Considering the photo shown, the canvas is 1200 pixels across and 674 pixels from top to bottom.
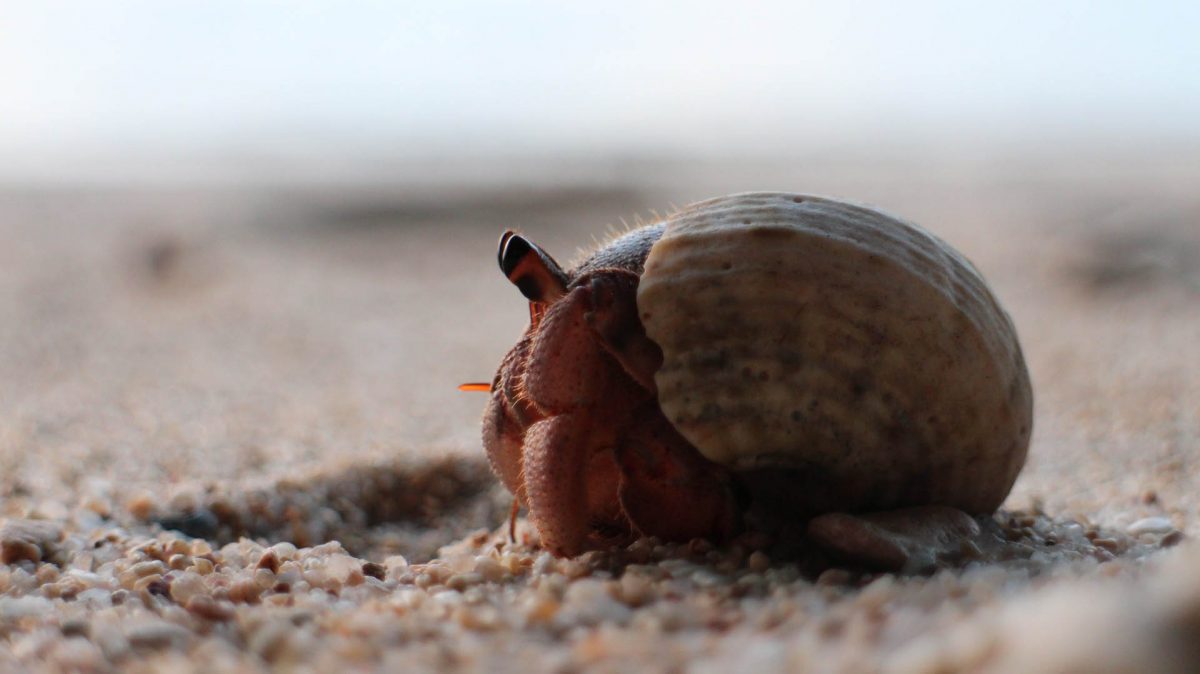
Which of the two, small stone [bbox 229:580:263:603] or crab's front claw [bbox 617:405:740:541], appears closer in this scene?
small stone [bbox 229:580:263:603]

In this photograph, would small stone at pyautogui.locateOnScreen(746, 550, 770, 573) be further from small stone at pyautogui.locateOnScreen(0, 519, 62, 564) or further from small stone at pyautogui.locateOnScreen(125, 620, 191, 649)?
small stone at pyautogui.locateOnScreen(0, 519, 62, 564)

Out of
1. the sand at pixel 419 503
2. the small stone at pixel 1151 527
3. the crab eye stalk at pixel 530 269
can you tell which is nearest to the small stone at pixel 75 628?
the sand at pixel 419 503

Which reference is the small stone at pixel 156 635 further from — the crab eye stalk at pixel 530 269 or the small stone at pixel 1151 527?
the small stone at pixel 1151 527

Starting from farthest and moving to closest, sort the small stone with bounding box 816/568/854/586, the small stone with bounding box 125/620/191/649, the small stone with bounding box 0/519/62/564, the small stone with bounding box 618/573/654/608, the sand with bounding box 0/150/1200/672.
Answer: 1. the small stone with bounding box 0/519/62/564
2. the small stone with bounding box 816/568/854/586
3. the small stone with bounding box 618/573/654/608
4. the small stone with bounding box 125/620/191/649
5. the sand with bounding box 0/150/1200/672

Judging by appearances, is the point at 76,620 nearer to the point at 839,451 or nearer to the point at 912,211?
the point at 839,451

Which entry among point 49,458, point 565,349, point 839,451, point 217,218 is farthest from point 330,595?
point 217,218

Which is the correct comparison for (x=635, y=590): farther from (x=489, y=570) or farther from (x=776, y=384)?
(x=776, y=384)

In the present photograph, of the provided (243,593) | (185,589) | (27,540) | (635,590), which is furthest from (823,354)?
(27,540)

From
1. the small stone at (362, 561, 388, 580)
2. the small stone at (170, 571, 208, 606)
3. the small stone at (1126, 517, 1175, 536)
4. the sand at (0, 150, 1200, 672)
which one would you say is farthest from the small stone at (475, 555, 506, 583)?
the small stone at (1126, 517, 1175, 536)

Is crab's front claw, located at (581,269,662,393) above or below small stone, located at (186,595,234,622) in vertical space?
above
